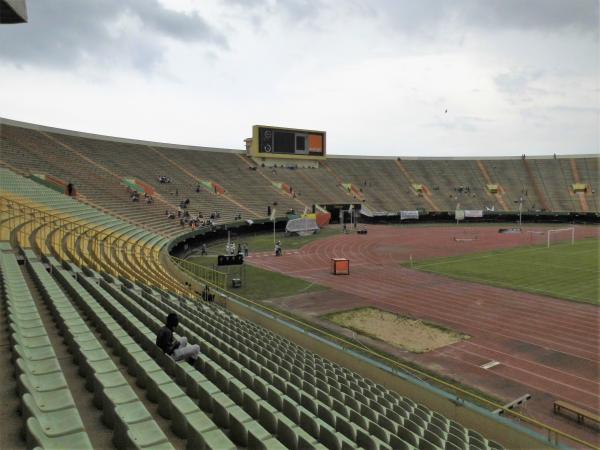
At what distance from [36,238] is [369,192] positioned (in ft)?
183

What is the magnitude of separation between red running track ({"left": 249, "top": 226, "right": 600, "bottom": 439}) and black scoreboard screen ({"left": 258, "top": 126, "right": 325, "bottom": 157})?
107 feet

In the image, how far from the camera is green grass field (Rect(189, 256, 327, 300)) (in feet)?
73.6

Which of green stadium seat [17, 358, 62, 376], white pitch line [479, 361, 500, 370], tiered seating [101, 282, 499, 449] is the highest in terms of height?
green stadium seat [17, 358, 62, 376]

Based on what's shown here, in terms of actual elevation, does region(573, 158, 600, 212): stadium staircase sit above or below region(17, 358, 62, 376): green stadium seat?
above

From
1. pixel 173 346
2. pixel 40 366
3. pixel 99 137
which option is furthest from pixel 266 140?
pixel 40 366

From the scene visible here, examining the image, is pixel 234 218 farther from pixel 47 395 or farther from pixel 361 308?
pixel 47 395

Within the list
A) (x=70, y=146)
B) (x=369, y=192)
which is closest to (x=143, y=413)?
(x=70, y=146)

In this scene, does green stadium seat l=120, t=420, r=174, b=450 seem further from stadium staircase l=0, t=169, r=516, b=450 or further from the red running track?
the red running track

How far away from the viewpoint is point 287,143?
66.2 meters

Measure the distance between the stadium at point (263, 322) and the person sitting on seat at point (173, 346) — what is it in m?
0.16

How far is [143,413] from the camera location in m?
4.82

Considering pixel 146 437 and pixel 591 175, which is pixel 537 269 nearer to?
pixel 146 437

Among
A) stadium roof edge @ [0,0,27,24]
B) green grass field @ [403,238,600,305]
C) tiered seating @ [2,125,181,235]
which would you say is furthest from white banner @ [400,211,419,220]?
stadium roof edge @ [0,0,27,24]

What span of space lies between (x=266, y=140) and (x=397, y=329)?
51018 millimetres
